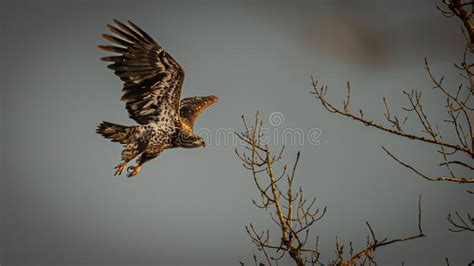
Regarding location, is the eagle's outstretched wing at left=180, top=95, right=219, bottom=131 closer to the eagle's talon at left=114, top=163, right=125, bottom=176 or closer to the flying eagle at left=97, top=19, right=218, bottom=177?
the flying eagle at left=97, top=19, right=218, bottom=177

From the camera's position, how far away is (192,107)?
9.47 m

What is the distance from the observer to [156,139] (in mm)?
7266

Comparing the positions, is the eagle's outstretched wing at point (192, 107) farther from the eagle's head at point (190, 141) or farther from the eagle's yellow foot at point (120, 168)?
the eagle's yellow foot at point (120, 168)

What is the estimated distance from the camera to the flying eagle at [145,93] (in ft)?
23.1

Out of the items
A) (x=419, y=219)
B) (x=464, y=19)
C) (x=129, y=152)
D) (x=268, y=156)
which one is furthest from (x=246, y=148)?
(x=129, y=152)

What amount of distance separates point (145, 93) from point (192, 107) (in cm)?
226

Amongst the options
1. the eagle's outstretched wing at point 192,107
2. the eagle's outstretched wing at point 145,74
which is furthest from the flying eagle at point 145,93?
the eagle's outstretched wing at point 192,107

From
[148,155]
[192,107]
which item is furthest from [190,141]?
[192,107]

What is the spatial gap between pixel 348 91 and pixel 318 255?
1614 mm

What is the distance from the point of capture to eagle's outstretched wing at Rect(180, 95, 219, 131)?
8722 mm

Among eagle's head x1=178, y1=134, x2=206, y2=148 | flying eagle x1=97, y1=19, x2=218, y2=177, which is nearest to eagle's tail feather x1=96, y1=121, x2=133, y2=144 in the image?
flying eagle x1=97, y1=19, x2=218, y2=177

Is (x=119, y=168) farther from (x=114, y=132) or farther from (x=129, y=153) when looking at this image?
(x=114, y=132)

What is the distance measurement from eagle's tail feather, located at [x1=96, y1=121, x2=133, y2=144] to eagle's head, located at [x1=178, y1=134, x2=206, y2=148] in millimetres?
871

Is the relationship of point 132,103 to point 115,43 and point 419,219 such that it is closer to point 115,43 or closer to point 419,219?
point 115,43
